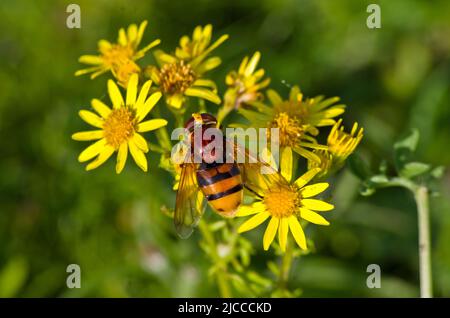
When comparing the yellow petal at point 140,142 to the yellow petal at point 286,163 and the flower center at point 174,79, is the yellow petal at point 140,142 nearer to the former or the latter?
the flower center at point 174,79

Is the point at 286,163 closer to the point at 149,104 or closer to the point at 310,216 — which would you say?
the point at 310,216

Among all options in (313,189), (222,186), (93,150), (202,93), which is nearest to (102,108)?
(93,150)

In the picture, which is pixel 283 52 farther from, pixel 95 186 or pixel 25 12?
pixel 25 12

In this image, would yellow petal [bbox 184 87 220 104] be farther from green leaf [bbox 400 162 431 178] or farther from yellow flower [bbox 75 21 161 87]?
green leaf [bbox 400 162 431 178]

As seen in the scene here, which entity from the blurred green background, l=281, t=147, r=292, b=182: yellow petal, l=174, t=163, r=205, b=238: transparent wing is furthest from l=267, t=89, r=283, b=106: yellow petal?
the blurred green background

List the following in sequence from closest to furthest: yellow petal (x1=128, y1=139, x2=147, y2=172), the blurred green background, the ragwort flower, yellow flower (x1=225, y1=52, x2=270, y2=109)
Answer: yellow petal (x1=128, y1=139, x2=147, y2=172) < the ragwort flower < yellow flower (x1=225, y1=52, x2=270, y2=109) < the blurred green background

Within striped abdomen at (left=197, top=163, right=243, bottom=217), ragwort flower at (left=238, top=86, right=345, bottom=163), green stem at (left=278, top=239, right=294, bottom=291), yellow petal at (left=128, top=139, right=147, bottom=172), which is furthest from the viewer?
green stem at (left=278, top=239, right=294, bottom=291)

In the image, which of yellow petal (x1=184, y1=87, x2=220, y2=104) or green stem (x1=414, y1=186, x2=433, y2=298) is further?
green stem (x1=414, y1=186, x2=433, y2=298)
